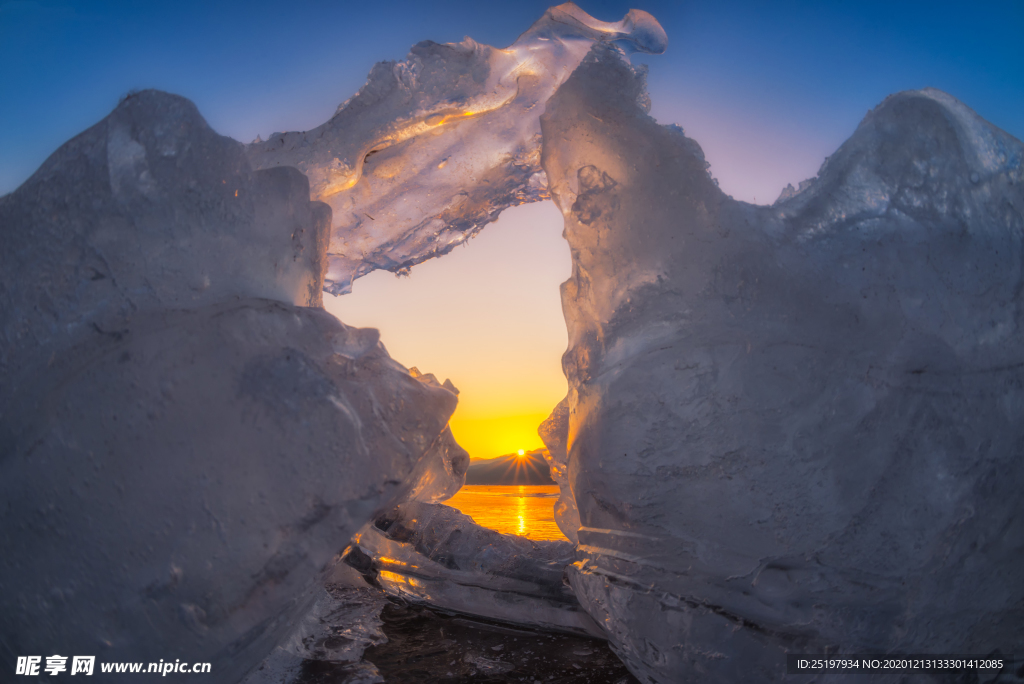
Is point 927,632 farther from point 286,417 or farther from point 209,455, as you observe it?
point 209,455

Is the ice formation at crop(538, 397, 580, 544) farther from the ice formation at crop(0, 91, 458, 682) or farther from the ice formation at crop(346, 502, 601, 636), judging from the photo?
the ice formation at crop(0, 91, 458, 682)

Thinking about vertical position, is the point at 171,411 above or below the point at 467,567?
above

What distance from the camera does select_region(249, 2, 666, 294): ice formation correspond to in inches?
58.4

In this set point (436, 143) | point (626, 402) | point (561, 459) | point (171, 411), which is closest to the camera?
point (171, 411)

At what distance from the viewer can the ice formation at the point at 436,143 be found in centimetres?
148

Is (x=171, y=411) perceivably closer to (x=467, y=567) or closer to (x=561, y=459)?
(x=467, y=567)

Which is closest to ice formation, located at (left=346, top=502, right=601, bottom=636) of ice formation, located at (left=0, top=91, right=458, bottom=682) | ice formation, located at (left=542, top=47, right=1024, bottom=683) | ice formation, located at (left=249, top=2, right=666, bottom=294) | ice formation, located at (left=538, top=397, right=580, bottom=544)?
ice formation, located at (left=538, top=397, right=580, bottom=544)

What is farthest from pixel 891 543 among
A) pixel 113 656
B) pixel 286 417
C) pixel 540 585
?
pixel 113 656

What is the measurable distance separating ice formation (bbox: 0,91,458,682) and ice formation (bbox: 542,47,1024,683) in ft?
1.81

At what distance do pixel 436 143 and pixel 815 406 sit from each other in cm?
141

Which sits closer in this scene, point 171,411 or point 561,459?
point 171,411

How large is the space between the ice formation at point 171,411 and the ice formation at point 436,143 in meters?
0.28

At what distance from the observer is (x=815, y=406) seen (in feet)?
3.73

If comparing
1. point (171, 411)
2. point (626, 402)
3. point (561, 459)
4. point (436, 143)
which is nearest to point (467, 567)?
point (561, 459)
